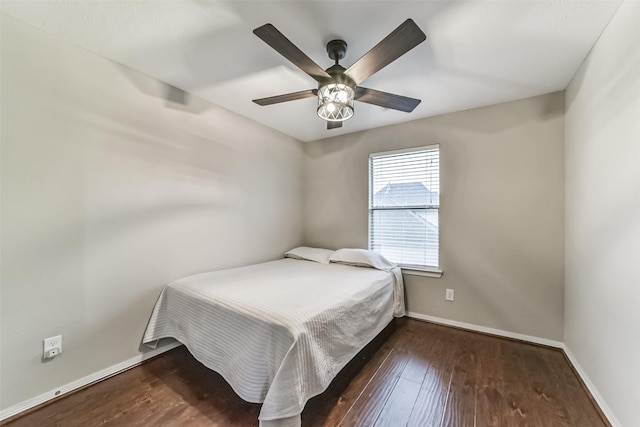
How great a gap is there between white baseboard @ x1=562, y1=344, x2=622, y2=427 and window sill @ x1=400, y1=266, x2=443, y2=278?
3.77ft

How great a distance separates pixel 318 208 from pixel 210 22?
2.52 meters

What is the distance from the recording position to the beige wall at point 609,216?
1.29 m

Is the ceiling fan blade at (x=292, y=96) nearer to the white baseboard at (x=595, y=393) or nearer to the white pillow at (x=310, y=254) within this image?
the white pillow at (x=310, y=254)

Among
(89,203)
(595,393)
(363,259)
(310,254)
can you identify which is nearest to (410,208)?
(363,259)

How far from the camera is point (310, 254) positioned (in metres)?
3.26

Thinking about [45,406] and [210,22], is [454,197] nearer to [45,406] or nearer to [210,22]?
[210,22]

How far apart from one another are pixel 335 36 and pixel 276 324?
179cm

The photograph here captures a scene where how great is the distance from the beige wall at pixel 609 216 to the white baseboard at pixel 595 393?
0.02m

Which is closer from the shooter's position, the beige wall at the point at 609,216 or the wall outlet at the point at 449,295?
the beige wall at the point at 609,216

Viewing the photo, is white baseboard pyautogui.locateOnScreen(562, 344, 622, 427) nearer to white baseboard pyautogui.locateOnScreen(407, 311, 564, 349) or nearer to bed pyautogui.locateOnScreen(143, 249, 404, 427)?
white baseboard pyautogui.locateOnScreen(407, 311, 564, 349)

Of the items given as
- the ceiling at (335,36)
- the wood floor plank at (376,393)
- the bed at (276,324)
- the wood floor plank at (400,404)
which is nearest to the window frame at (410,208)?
the bed at (276,324)

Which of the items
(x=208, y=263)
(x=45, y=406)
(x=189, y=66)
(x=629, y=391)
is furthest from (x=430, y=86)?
(x=45, y=406)

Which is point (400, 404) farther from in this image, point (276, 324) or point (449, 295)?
point (449, 295)

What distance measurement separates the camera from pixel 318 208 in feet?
12.2
